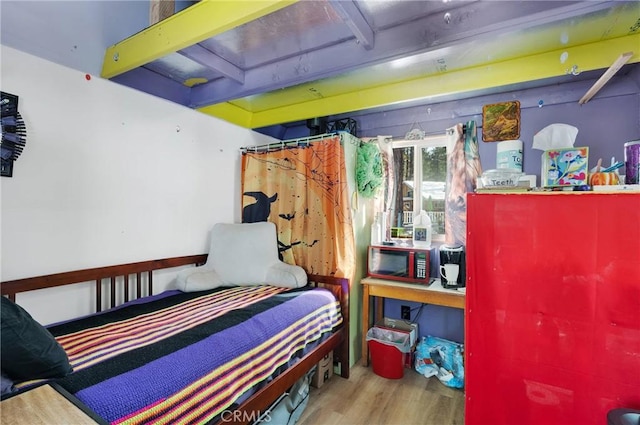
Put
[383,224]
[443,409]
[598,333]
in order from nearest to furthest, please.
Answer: [598,333], [443,409], [383,224]

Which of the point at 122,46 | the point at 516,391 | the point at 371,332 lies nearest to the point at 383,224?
the point at 371,332

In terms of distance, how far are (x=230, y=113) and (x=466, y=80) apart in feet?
6.73

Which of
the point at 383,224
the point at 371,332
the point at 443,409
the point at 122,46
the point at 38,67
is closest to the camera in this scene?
the point at 38,67

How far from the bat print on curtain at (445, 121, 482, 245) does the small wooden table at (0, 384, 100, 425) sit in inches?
96.5

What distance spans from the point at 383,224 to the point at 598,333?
174 cm

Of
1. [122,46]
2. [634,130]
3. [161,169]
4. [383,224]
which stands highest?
[122,46]

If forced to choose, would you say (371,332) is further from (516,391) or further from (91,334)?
(91,334)

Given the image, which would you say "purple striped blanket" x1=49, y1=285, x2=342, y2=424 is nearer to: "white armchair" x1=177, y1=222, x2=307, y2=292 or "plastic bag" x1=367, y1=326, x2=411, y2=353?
"white armchair" x1=177, y1=222, x2=307, y2=292

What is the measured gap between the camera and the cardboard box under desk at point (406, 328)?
7.91 feet

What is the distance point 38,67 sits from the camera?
1.58 meters

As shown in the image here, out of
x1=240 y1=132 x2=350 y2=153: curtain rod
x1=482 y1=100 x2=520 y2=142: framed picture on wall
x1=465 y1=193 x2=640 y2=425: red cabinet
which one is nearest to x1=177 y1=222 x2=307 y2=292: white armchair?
x1=240 y1=132 x2=350 y2=153: curtain rod

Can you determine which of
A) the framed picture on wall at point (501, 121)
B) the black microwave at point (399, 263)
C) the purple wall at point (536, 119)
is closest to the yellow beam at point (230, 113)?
the purple wall at point (536, 119)

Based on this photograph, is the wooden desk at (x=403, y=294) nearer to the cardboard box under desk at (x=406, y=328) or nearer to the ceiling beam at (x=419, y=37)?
the cardboard box under desk at (x=406, y=328)

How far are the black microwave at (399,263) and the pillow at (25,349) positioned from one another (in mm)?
2060
